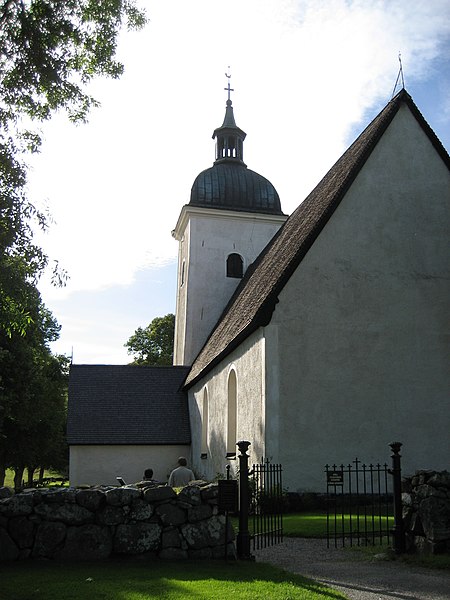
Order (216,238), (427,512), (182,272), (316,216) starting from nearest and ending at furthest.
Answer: (427,512)
(316,216)
(216,238)
(182,272)

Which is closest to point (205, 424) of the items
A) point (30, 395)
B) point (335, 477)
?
point (30, 395)

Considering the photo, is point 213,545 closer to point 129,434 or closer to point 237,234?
point 129,434

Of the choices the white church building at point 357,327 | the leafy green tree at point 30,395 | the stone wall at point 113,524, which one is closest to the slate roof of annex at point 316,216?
the white church building at point 357,327

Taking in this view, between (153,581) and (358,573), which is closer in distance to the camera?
(153,581)

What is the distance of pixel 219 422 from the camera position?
1941 cm

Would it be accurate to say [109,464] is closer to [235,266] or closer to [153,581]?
[235,266]

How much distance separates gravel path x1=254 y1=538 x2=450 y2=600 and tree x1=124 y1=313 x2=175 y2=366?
35270 millimetres

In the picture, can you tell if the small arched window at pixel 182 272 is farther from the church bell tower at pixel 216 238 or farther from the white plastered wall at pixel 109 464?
the white plastered wall at pixel 109 464

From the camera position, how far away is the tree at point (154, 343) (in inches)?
1754

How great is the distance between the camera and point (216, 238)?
30.3 m

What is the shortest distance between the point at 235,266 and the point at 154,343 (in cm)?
1659

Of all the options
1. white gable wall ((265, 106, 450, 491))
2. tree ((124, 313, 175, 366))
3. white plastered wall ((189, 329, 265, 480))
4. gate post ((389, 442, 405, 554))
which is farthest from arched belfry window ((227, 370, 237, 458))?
tree ((124, 313, 175, 366))

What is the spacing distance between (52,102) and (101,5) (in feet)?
6.89

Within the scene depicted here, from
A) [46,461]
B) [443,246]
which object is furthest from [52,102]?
[46,461]
